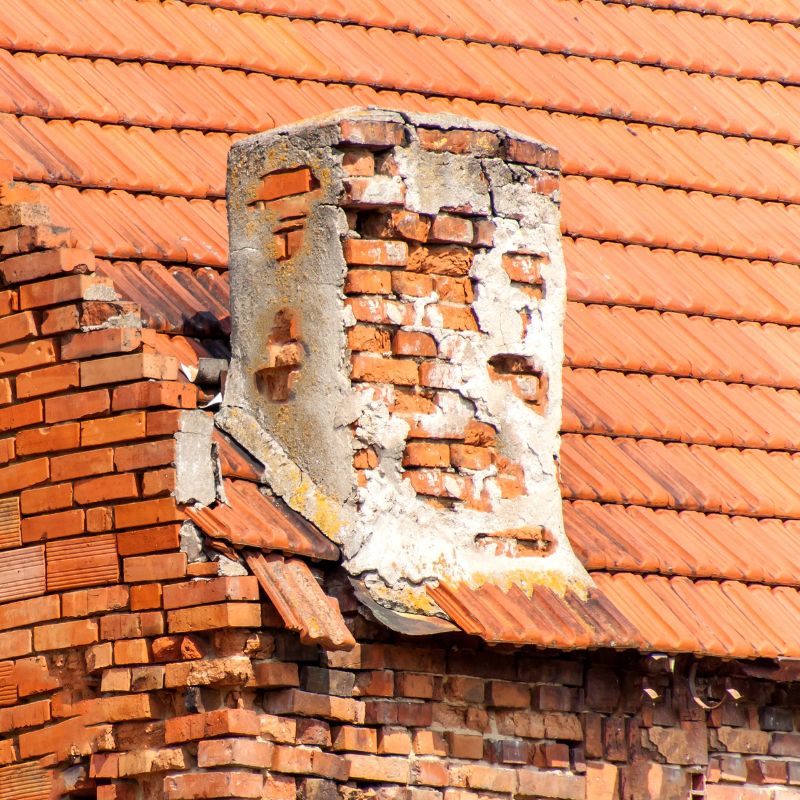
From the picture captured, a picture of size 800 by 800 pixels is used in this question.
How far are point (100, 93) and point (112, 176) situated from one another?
533 mm

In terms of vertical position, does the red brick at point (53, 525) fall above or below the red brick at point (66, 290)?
below

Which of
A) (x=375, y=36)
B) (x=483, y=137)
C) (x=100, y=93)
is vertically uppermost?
(x=375, y=36)

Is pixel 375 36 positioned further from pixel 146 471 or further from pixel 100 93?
pixel 146 471

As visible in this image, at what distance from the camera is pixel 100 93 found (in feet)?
27.3

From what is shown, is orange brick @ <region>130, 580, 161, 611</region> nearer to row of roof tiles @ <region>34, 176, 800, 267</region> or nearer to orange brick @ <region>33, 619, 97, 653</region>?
orange brick @ <region>33, 619, 97, 653</region>

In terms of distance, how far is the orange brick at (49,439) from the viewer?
6.88m

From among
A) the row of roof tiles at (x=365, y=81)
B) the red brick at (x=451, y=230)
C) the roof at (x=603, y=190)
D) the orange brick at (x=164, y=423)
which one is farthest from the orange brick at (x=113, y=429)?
the row of roof tiles at (x=365, y=81)

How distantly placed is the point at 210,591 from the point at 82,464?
689 millimetres

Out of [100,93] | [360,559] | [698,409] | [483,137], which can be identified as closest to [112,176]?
[100,93]

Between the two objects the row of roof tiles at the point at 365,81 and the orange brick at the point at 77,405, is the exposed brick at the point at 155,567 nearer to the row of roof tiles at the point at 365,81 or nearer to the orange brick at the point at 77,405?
the orange brick at the point at 77,405

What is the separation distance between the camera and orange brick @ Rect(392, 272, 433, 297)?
7.09 meters

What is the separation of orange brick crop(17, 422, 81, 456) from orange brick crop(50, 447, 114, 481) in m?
0.04

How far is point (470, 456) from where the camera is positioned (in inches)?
281

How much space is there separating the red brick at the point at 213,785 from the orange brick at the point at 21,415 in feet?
4.38
